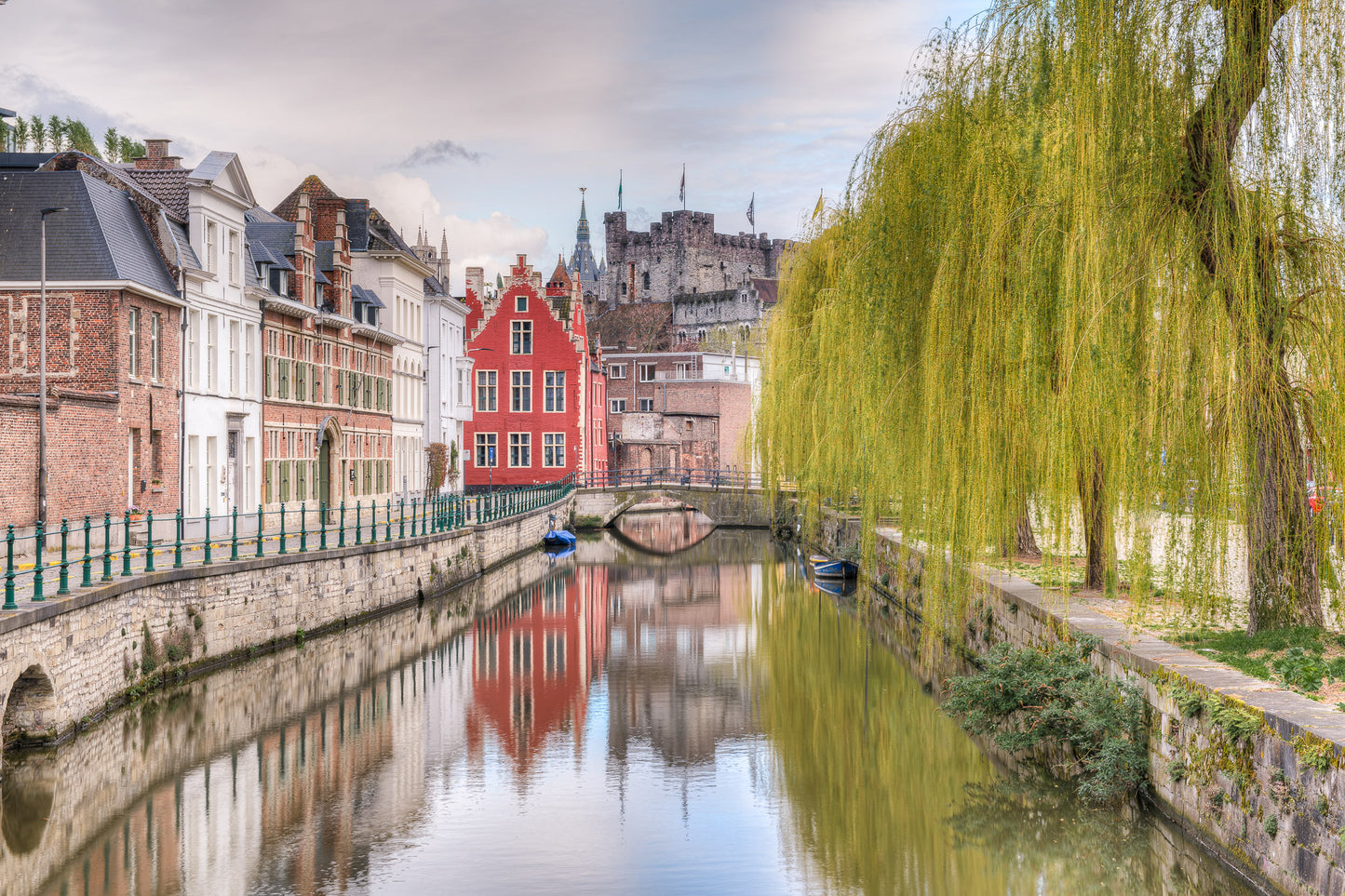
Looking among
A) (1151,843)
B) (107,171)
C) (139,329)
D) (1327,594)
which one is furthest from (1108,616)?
(107,171)

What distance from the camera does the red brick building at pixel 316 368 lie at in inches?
1203

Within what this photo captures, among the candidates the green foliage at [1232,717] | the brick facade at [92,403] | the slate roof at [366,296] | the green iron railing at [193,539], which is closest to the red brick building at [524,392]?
the green iron railing at [193,539]

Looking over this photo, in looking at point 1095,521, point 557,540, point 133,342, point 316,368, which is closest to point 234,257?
point 133,342

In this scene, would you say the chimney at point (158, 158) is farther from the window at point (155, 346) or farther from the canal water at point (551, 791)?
the canal water at point (551, 791)

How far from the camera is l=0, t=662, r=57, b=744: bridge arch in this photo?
12.2 meters

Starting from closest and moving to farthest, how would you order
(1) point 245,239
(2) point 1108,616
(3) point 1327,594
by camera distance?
(3) point 1327,594 → (2) point 1108,616 → (1) point 245,239

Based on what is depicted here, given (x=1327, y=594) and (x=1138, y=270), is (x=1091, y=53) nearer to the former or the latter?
(x=1138, y=270)

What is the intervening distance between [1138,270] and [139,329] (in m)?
18.7

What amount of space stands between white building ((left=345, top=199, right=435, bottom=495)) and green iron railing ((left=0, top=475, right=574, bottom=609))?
10.7 ft

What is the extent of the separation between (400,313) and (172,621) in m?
27.6

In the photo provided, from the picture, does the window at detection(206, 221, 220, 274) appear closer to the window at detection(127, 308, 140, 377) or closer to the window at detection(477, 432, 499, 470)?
the window at detection(127, 308, 140, 377)

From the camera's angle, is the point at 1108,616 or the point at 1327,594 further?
the point at 1108,616

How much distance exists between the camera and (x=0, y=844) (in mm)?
10273

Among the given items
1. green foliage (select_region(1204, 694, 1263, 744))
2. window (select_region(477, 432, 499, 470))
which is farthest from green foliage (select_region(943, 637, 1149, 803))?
window (select_region(477, 432, 499, 470))
